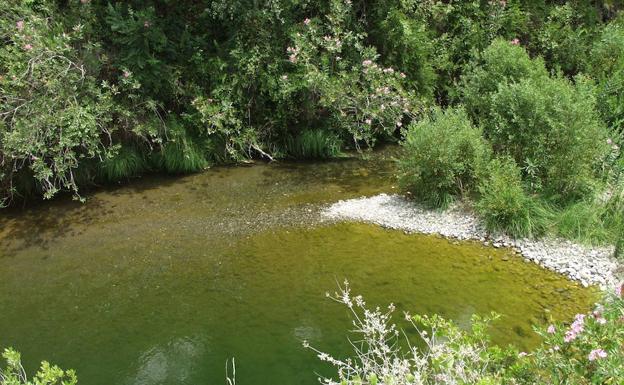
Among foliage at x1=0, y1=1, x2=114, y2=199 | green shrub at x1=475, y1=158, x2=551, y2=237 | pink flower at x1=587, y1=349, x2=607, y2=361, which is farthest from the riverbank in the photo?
foliage at x1=0, y1=1, x2=114, y2=199

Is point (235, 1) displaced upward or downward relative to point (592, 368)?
upward

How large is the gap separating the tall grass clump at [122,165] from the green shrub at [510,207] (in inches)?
216

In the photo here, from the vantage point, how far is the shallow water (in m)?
5.20

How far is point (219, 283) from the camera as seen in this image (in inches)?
247

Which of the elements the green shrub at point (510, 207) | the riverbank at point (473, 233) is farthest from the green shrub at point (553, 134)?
the riverbank at point (473, 233)

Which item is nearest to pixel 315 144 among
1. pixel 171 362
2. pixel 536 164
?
pixel 536 164

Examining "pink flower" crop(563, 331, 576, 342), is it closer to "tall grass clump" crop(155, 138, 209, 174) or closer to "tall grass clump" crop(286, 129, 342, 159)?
"tall grass clump" crop(286, 129, 342, 159)

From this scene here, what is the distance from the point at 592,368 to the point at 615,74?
7258 millimetres

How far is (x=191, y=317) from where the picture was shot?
573 cm

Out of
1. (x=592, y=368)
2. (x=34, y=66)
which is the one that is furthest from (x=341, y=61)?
(x=592, y=368)

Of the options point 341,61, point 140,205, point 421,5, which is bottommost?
point 140,205

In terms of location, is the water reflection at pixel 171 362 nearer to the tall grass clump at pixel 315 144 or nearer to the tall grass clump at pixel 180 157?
the tall grass clump at pixel 180 157

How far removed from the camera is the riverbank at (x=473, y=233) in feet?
20.1

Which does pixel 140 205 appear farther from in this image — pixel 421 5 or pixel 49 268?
pixel 421 5
